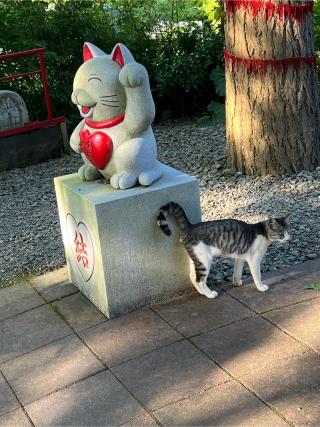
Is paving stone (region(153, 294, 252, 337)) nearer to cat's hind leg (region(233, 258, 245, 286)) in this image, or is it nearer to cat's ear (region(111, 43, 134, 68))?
cat's hind leg (region(233, 258, 245, 286))

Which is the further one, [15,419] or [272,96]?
[272,96]

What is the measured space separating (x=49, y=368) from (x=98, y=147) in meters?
1.44

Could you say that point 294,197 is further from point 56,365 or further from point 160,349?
point 56,365

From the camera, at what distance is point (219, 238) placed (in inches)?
167

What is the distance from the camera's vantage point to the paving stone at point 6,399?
3.55m

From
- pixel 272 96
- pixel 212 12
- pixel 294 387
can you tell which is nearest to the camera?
pixel 294 387

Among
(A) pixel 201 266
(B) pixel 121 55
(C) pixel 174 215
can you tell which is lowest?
(A) pixel 201 266

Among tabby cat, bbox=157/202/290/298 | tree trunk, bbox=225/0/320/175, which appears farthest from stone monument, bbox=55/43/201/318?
tree trunk, bbox=225/0/320/175

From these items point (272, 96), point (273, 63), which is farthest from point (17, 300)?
point (273, 63)

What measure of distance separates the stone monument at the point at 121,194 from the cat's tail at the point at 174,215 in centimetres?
6

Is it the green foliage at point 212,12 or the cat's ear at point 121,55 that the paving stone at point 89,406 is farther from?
the green foliage at point 212,12

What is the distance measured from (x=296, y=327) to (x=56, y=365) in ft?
4.84

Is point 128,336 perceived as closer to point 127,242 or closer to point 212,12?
point 127,242

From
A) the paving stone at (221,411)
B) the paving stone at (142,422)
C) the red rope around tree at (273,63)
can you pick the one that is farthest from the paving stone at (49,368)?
the red rope around tree at (273,63)
